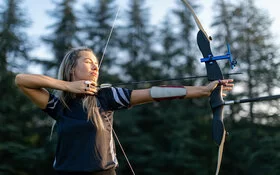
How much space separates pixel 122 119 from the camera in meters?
13.0

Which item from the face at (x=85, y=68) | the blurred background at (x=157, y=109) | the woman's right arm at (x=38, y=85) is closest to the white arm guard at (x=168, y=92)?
the face at (x=85, y=68)

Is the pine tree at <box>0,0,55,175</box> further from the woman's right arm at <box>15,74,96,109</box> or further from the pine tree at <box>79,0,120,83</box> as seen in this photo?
the woman's right arm at <box>15,74,96,109</box>

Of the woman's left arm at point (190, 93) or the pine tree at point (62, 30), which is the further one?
the pine tree at point (62, 30)

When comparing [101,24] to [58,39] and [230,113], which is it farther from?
[230,113]

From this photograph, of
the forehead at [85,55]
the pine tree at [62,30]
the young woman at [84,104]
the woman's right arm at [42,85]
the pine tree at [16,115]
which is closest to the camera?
the young woman at [84,104]

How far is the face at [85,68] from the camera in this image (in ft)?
5.99

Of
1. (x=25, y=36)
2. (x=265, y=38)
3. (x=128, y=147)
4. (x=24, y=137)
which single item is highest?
(x=25, y=36)

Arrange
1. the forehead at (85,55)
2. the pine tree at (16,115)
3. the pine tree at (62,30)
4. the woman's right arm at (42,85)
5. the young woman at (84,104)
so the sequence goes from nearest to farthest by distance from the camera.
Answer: the young woman at (84,104), the woman's right arm at (42,85), the forehead at (85,55), the pine tree at (16,115), the pine tree at (62,30)

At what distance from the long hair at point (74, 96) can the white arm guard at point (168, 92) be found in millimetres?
282

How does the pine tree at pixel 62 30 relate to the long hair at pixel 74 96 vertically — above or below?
above

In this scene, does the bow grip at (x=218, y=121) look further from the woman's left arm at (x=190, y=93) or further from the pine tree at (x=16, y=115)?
the pine tree at (x=16, y=115)

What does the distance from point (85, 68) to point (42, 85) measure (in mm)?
232

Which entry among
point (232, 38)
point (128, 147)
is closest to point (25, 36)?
point (128, 147)

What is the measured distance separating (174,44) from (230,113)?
4.64 metres
